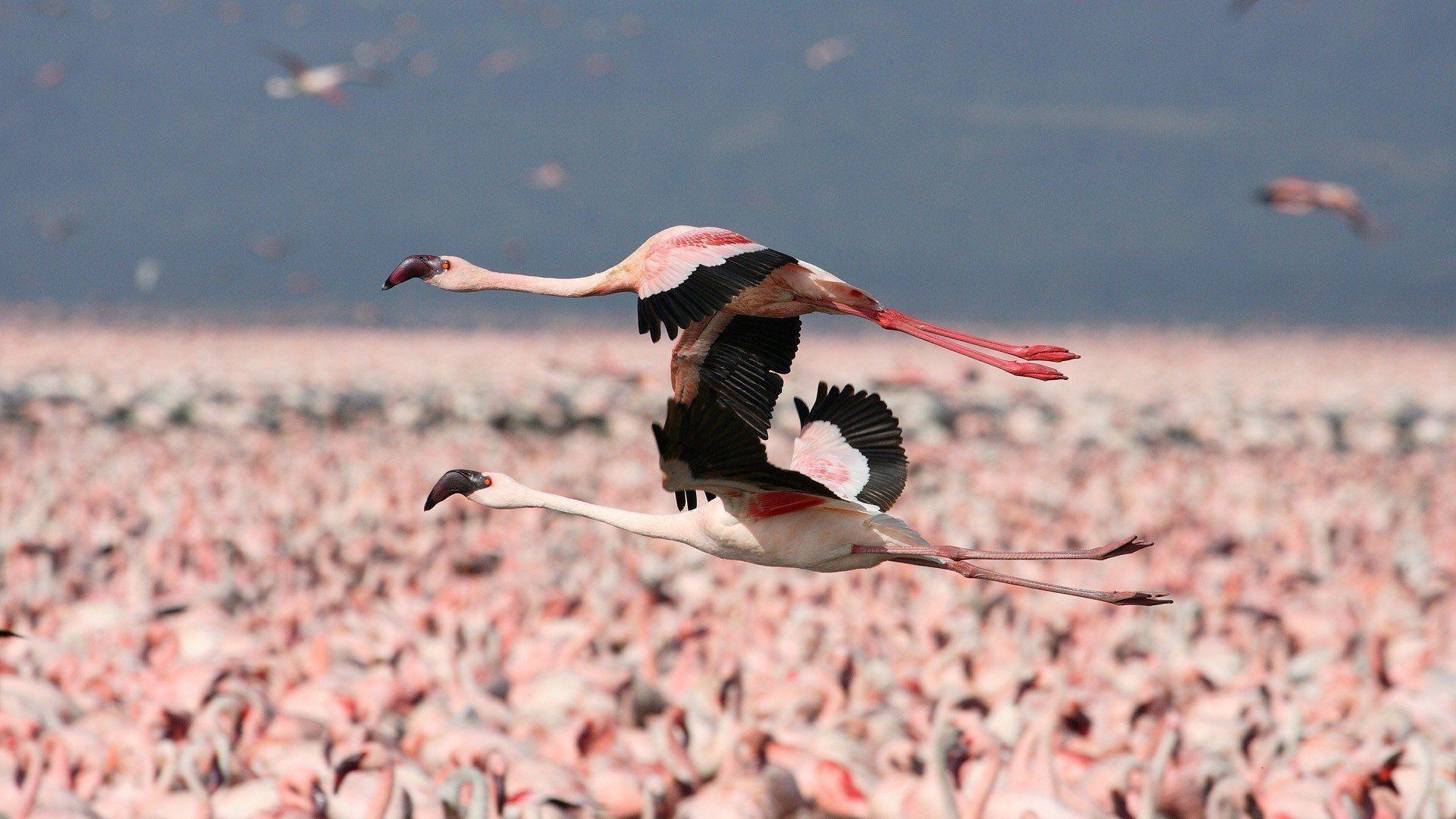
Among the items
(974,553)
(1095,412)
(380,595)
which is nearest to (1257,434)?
(1095,412)

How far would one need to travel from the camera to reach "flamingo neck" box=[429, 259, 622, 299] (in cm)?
399

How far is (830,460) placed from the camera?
186 inches

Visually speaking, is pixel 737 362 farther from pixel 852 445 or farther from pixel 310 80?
pixel 310 80

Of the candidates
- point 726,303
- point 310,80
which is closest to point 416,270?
point 726,303

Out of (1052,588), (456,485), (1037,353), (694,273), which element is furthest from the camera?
(1052,588)

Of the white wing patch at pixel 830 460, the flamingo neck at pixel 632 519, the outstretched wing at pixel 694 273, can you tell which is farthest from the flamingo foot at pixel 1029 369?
the flamingo neck at pixel 632 519

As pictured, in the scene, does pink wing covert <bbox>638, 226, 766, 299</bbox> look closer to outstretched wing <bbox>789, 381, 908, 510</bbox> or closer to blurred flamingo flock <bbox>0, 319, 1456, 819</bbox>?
outstretched wing <bbox>789, 381, 908, 510</bbox>

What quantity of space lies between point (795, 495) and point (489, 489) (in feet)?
2.67

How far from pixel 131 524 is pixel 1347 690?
10781mm

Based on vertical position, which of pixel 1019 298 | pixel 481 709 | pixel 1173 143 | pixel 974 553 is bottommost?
pixel 481 709

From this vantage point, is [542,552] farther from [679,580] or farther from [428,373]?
[428,373]

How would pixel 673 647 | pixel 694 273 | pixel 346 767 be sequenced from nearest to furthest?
pixel 694 273
pixel 346 767
pixel 673 647

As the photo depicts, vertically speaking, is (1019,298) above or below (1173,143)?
below

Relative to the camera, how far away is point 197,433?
82.0ft
